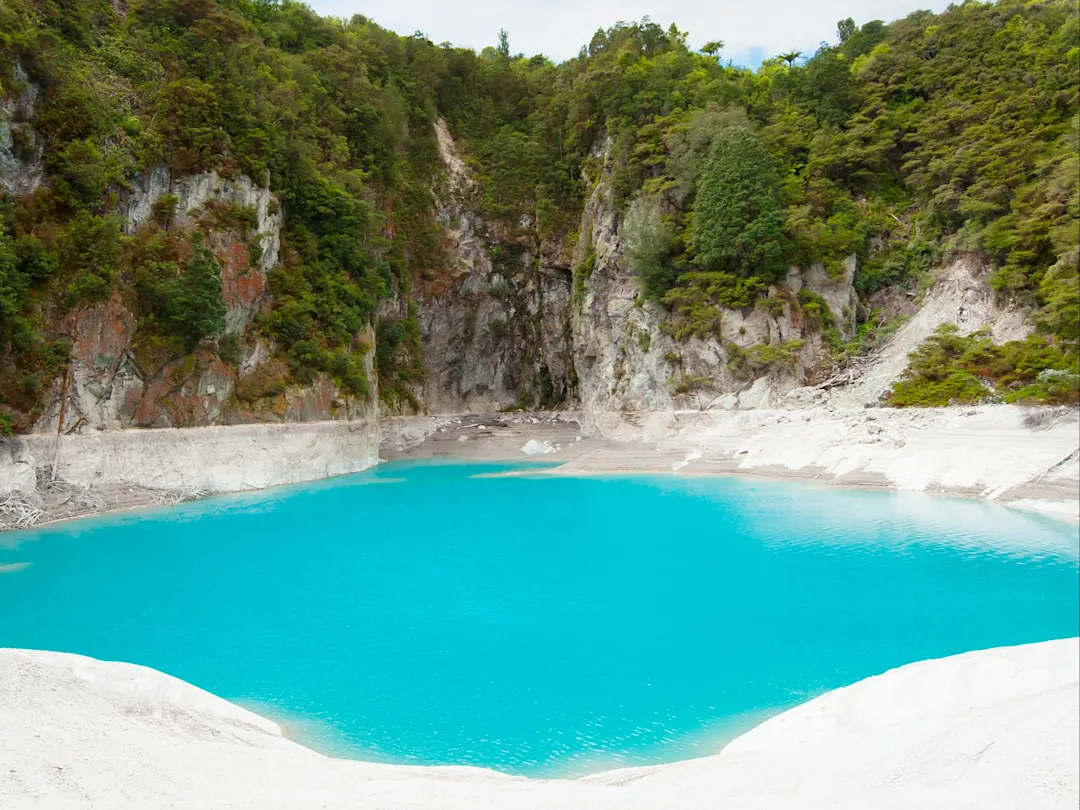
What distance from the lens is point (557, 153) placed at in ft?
184

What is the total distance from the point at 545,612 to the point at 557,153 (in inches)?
1995

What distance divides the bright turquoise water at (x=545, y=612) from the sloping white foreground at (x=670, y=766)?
0.95m

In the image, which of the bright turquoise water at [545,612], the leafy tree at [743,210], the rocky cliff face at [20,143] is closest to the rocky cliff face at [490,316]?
the leafy tree at [743,210]

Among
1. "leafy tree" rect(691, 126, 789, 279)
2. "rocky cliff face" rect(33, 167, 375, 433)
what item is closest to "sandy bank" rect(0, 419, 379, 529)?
"rocky cliff face" rect(33, 167, 375, 433)

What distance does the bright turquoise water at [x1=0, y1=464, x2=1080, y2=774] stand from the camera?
8133 mm

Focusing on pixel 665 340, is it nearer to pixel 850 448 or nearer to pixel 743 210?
pixel 743 210

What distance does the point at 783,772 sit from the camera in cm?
578

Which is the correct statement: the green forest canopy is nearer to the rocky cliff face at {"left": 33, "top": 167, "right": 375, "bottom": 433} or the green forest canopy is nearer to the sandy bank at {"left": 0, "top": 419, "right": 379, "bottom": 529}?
the rocky cliff face at {"left": 33, "top": 167, "right": 375, "bottom": 433}

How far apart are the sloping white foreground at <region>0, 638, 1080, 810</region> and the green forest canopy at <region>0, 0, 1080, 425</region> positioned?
20599 millimetres

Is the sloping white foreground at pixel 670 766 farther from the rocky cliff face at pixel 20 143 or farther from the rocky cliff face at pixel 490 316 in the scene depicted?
the rocky cliff face at pixel 490 316

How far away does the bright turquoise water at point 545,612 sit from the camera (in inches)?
320

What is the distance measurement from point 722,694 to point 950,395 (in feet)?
80.4

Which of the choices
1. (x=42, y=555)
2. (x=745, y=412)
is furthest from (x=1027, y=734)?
(x=745, y=412)

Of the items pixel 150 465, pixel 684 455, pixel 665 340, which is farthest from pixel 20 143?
pixel 665 340
